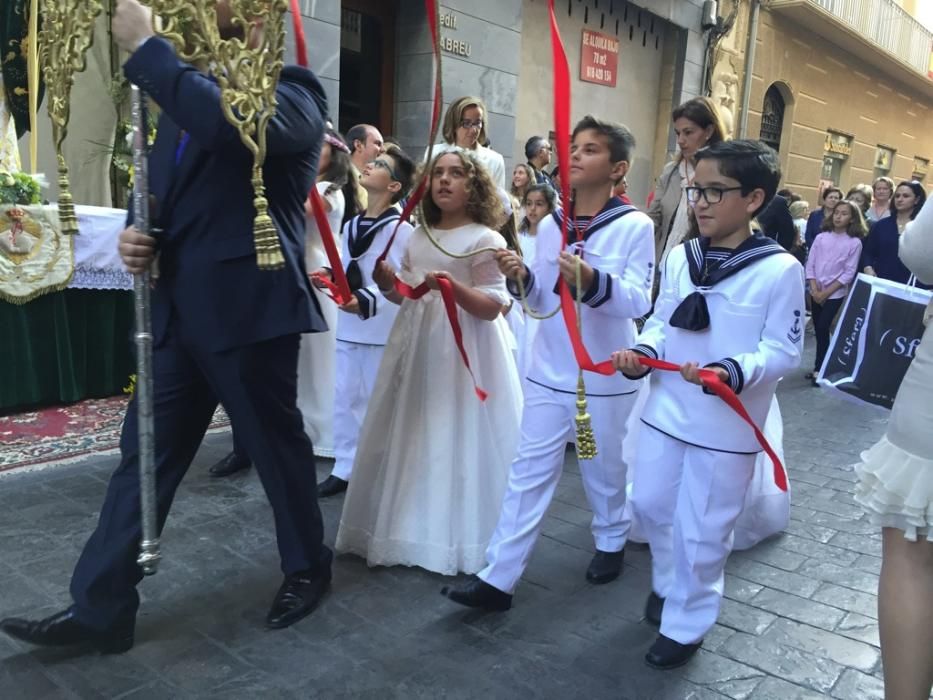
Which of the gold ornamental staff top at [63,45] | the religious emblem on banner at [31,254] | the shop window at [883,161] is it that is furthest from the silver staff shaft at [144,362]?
the shop window at [883,161]

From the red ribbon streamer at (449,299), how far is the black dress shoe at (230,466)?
157 centimetres

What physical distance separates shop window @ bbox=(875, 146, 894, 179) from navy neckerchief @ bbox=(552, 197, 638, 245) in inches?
803

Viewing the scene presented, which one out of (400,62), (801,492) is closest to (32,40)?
A: (801,492)

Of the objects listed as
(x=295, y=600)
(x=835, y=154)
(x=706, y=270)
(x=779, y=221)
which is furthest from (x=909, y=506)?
(x=835, y=154)

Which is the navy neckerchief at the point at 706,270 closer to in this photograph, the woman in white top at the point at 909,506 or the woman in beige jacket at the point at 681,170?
the woman in white top at the point at 909,506

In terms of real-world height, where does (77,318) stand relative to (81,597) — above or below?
above

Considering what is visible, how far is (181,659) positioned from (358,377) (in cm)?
176

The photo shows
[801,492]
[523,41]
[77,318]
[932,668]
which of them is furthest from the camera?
[523,41]

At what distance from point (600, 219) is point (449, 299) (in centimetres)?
64

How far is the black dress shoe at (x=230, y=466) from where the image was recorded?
414 cm

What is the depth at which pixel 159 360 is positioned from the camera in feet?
8.26

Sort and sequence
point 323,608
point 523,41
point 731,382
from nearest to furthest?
point 731,382 → point 323,608 → point 523,41

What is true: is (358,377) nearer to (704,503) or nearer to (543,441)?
(543,441)

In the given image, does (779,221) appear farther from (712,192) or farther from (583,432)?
(583,432)
